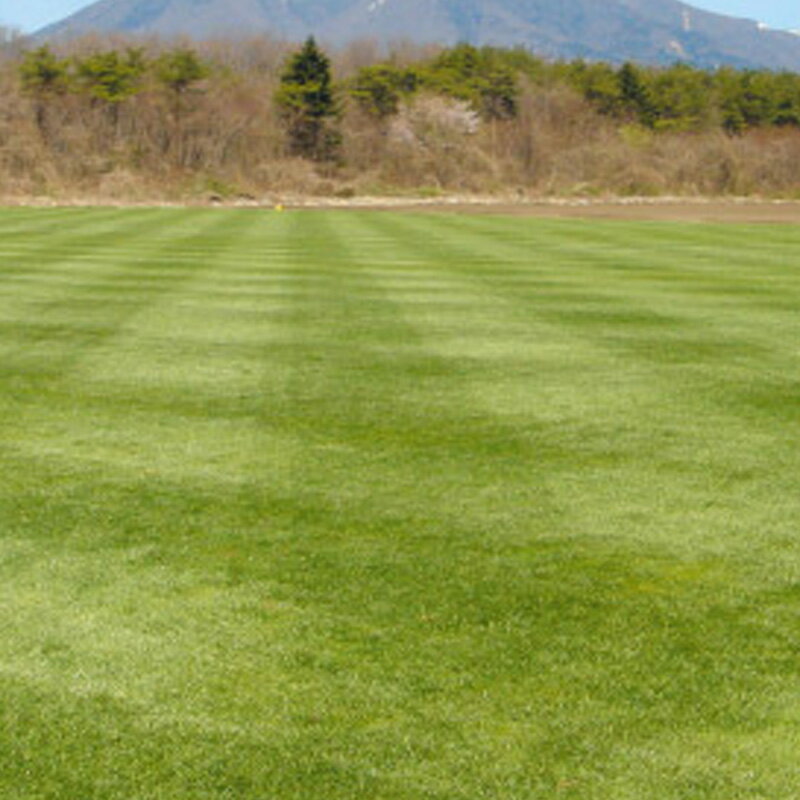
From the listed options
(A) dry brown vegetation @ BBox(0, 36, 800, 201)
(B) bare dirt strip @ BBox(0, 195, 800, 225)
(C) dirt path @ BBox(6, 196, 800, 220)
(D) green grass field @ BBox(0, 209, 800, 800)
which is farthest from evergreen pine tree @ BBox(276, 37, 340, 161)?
(D) green grass field @ BBox(0, 209, 800, 800)

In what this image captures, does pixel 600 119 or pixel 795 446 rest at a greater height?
pixel 600 119

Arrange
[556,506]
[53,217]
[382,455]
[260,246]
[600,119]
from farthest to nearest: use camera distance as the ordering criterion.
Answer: [600,119]
[53,217]
[260,246]
[382,455]
[556,506]

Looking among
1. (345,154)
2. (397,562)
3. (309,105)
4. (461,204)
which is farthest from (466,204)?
(397,562)

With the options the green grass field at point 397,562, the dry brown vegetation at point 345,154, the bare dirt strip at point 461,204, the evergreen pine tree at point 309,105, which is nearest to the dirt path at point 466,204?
the bare dirt strip at point 461,204

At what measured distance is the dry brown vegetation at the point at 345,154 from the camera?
281 feet

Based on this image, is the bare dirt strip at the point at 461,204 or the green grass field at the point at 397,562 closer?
the green grass field at the point at 397,562

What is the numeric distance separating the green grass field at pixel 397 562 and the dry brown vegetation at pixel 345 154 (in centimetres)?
6796

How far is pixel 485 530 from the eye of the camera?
709cm

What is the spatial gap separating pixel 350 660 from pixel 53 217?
4068 cm

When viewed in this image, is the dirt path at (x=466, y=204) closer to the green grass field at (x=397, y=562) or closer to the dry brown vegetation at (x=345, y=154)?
the dry brown vegetation at (x=345, y=154)

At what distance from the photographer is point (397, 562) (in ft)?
21.4

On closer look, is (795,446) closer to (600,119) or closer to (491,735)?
(491,735)

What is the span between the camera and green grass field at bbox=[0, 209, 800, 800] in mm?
4484

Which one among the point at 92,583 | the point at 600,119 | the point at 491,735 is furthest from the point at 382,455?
the point at 600,119
